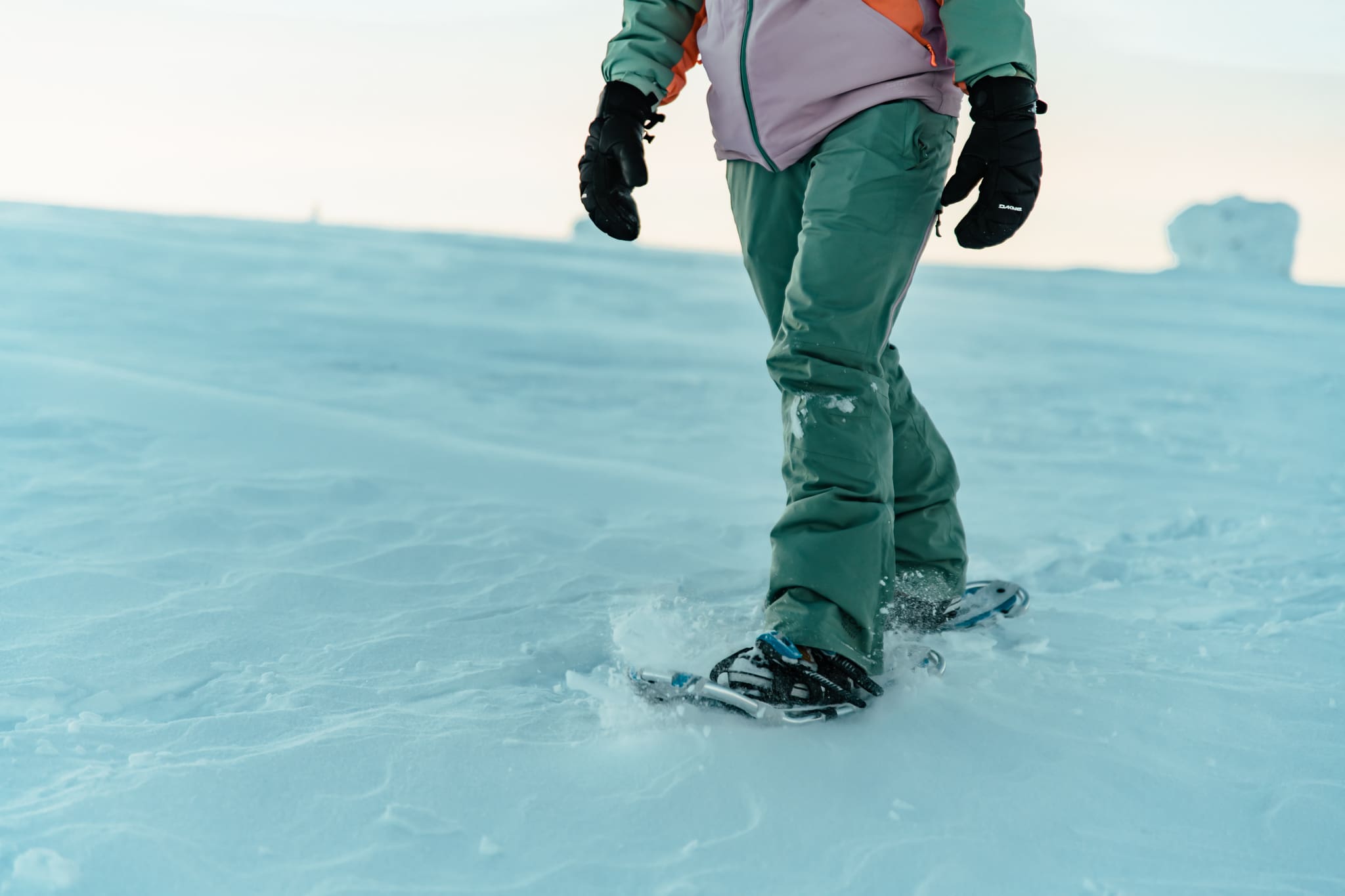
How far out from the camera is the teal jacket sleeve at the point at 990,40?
1739 millimetres

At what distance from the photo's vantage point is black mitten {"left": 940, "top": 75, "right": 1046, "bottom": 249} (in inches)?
69.1

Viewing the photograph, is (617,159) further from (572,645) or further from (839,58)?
(572,645)

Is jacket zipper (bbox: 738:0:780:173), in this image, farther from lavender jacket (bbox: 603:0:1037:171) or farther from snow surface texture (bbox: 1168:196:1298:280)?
snow surface texture (bbox: 1168:196:1298:280)

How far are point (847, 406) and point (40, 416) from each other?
127 inches

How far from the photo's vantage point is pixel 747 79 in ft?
6.36

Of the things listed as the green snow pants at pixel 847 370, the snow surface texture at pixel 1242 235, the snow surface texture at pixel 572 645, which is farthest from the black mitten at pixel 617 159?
the snow surface texture at pixel 1242 235

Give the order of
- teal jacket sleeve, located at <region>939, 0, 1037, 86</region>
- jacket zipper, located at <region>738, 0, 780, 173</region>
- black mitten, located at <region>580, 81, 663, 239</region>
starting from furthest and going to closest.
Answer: black mitten, located at <region>580, 81, 663, 239</region> → jacket zipper, located at <region>738, 0, 780, 173</region> → teal jacket sleeve, located at <region>939, 0, 1037, 86</region>

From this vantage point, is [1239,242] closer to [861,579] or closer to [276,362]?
Answer: [276,362]

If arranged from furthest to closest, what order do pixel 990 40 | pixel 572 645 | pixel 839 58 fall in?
pixel 572 645, pixel 839 58, pixel 990 40

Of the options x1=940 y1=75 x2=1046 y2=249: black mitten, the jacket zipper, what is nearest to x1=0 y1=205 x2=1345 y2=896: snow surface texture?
x1=940 y1=75 x2=1046 y2=249: black mitten

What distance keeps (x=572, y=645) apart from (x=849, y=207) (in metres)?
1.02

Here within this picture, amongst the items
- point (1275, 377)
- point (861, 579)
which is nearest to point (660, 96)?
point (861, 579)

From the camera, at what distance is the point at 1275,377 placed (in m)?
6.66

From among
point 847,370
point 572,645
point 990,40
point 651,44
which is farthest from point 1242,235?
point 572,645
